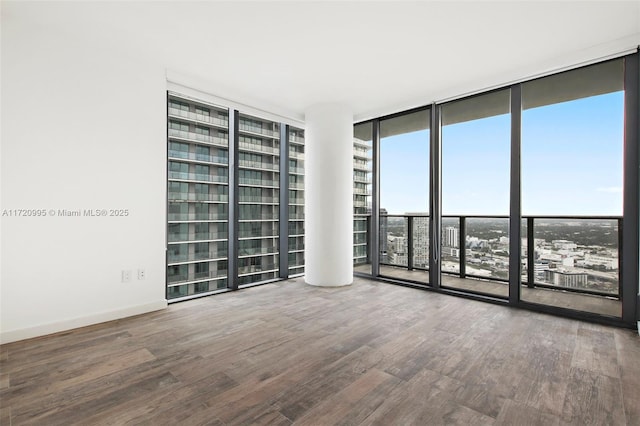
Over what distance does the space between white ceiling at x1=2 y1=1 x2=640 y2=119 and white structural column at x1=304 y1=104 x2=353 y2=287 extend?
0.72m

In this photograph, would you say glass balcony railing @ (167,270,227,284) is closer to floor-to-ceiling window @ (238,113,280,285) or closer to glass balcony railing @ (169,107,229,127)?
floor-to-ceiling window @ (238,113,280,285)

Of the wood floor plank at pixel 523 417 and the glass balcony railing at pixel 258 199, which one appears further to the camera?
the glass balcony railing at pixel 258 199

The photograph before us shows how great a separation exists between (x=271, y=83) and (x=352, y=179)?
1.75 metres

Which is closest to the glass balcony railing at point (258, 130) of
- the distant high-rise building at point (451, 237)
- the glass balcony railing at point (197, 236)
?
the glass balcony railing at point (197, 236)

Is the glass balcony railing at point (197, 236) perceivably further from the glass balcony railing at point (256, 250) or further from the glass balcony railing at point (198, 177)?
the glass balcony railing at point (198, 177)

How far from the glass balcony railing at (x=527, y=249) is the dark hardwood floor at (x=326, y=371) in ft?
2.86

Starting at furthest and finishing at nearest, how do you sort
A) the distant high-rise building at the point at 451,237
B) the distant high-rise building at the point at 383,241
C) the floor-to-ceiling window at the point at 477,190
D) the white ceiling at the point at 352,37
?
1. the distant high-rise building at the point at 383,241
2. the distant high-rise building at the point at 451,237
3. the floor-to-ceiling window at the point at 477,190
4. the white ceiling at the point at 352,37

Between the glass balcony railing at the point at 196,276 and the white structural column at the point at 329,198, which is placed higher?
the white structural column at the point at 329,198

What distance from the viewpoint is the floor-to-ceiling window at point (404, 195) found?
4.25m

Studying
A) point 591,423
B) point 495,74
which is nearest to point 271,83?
point 495,74

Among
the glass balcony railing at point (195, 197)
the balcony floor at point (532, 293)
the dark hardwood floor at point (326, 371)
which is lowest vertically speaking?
the dark hardwood floor at point (326, 371)

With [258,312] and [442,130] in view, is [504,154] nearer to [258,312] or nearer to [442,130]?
[442,130]

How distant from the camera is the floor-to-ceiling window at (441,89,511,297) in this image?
3.66 meters

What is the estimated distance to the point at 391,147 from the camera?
15.0 ft
